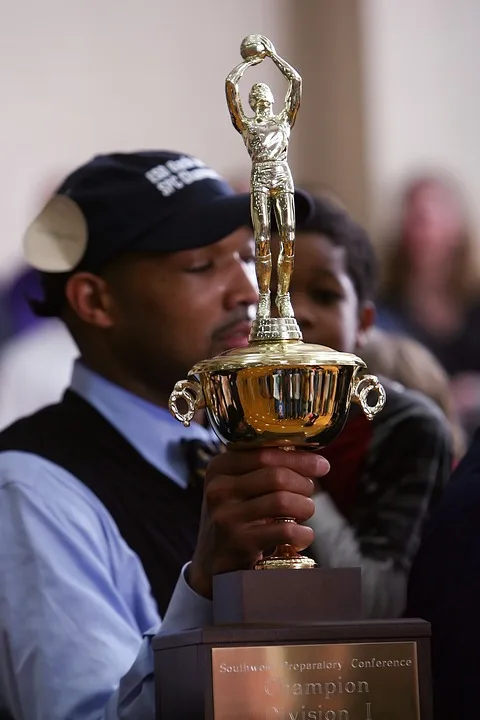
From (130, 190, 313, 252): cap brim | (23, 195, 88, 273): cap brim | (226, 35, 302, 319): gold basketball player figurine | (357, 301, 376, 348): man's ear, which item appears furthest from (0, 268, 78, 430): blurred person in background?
(226, 35, 302, 319): gold basketball player figurine

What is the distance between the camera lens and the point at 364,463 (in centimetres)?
232

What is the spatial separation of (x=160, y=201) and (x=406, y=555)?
2.30 ft

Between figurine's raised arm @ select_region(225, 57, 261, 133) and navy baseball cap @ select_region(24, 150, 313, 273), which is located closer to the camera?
figurine's raised arm @ select_region(225, 57, 261, 133)

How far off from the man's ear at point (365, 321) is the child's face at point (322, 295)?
0.07ft

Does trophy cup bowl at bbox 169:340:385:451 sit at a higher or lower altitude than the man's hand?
higher

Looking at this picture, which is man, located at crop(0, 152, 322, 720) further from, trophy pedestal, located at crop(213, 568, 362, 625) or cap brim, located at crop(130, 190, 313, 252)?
trophy pedestal, located at crop(213, 568, 362, 625)

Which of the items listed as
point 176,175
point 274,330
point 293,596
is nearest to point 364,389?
point 274,330

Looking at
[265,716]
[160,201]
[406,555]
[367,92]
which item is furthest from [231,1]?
[265,716]

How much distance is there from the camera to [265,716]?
4.26 feet

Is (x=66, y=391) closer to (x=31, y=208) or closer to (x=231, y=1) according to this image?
(x=31, y=208)

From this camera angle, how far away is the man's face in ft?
6.86

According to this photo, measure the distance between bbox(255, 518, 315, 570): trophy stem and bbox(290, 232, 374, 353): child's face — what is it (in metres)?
0.90

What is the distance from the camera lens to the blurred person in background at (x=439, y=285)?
2.69 meters

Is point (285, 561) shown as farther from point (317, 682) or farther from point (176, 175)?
point (176, 175)
